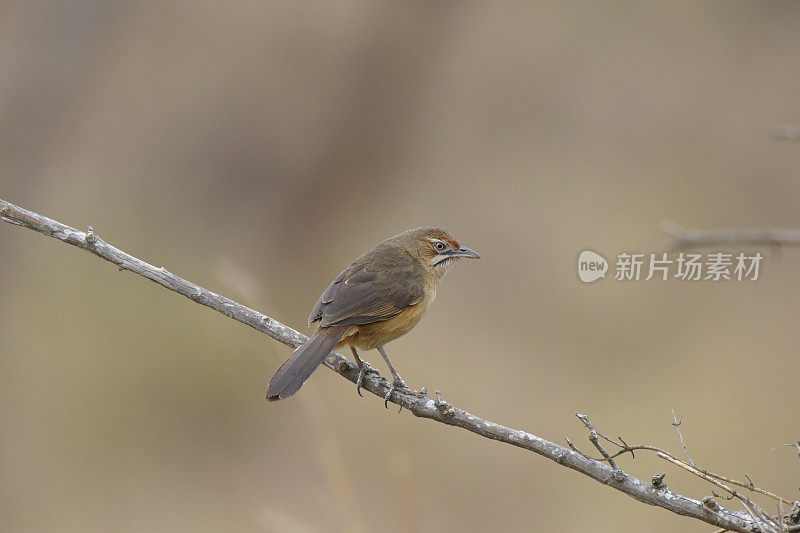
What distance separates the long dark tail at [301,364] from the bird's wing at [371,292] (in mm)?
94

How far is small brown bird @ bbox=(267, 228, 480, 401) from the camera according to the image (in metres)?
3.49

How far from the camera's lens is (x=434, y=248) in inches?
184

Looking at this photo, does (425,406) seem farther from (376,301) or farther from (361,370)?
(376,301)

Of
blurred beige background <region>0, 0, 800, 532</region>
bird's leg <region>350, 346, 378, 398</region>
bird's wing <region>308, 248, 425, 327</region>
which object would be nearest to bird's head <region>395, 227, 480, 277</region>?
bird's wing <region>308, 248, 425, 327</region>

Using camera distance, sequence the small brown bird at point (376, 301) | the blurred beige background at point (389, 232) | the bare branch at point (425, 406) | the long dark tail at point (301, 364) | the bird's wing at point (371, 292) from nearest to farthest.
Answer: the bare branch at point (425, 406) < the long dark tail at point (301, 364) < the small brown bird at point (376, 301) < the bird's wing at point (371, 292) < the blurred beige background at point (389, 232)

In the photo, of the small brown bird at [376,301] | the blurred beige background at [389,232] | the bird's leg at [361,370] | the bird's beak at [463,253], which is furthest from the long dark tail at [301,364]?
the blurred beige background at [389,232]

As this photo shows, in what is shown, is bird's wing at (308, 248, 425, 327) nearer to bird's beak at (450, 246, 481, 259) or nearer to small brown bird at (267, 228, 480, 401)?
small brown bird at (267, 228, 480, 401)

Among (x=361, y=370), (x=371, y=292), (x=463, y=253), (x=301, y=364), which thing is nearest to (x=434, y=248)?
(x=463, y=253)

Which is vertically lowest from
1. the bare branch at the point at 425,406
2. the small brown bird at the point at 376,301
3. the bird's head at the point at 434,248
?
the bare branch at the point at 425,406

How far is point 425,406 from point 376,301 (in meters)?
0.91

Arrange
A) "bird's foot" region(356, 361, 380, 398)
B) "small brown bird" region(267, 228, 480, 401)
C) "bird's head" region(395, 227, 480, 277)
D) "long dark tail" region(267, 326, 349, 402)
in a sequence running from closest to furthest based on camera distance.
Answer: "long dark tail" region(267, 326, 349, 402)
"small brown bird" region(267, 228, 480, 401)
"bird's foot" region(356, 361, 380, 398)
"bird's head" region(395, 227, 480, 277)

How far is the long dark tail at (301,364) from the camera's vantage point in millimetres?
3332

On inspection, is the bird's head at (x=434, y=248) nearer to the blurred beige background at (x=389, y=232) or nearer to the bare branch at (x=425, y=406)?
the bare branch at (x=425, y=406)

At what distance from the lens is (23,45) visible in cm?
806
